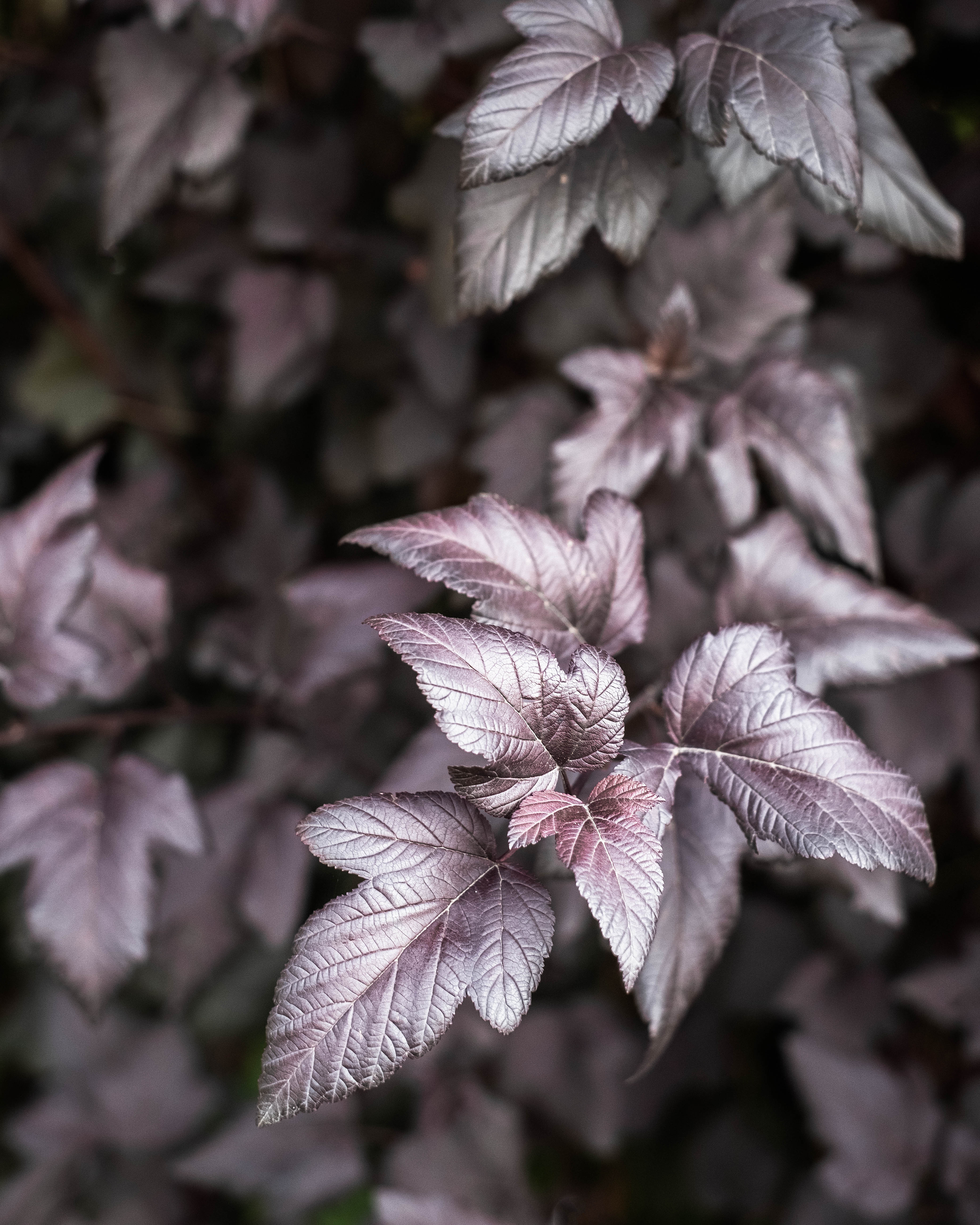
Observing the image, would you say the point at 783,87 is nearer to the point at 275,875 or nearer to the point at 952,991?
the point at 275,875

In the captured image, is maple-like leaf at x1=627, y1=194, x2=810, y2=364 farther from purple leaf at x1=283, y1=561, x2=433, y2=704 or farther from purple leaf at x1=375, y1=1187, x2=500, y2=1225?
purple leaf at x1=375, y1=1187, x2=500, y2=1225

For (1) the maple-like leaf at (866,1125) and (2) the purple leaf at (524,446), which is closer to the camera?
(2) the purple leaf at (524,446)

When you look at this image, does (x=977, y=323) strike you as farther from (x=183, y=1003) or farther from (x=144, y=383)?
(x=183, y=1003)

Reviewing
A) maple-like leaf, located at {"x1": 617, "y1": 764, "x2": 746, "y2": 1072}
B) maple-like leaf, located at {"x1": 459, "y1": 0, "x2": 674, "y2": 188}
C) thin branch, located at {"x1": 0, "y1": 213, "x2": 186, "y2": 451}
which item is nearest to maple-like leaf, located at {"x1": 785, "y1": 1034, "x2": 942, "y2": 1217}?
maple-like leaf, located at {"x1": 617, "y1": 764, "x2": 746, "y2": 1072}

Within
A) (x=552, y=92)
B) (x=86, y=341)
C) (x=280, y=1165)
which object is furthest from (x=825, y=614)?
(x=86, y=341)

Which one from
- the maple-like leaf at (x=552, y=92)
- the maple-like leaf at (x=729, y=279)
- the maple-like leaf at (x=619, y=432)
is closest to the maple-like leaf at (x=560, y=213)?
the maple-like leaf at (x=552, y=92)

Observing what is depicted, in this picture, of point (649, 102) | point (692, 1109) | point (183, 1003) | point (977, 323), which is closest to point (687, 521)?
point (649, 102)

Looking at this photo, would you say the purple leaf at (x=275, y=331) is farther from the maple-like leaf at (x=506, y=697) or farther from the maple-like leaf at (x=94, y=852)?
the maple-like leaf at (x=506, y=697)
